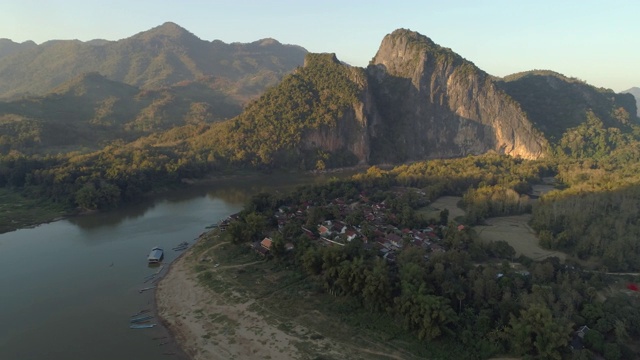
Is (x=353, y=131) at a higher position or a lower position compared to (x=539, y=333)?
higher

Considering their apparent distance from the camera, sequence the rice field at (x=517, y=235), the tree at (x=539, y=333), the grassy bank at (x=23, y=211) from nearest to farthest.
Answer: the tree at (x=539, y=333)
the rice field at (x=517, y=235)
the grassy bank at (x=23, y=211)

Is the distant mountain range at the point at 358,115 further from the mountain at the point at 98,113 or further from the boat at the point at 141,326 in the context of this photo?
the boat at the point at 141,326

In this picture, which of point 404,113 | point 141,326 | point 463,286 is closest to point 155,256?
point 141,326

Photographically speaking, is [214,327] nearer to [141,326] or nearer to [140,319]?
[141,326]

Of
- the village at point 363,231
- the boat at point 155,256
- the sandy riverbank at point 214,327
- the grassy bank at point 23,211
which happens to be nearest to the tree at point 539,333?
the village at point 363,231

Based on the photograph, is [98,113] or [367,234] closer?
[367,234]

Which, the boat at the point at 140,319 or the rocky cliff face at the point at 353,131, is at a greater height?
the rocky cliff face at the point at 353,131

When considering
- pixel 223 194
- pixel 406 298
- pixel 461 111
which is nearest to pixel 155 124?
pixel 223 194

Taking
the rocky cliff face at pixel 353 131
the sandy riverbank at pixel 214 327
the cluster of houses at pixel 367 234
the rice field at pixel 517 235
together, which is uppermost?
the rocky cliff face at pixel 353 131

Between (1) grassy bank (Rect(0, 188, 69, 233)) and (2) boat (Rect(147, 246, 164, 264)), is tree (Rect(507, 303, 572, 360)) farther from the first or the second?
(1) grassy bank (Rect(0, 188, 69, 233))
